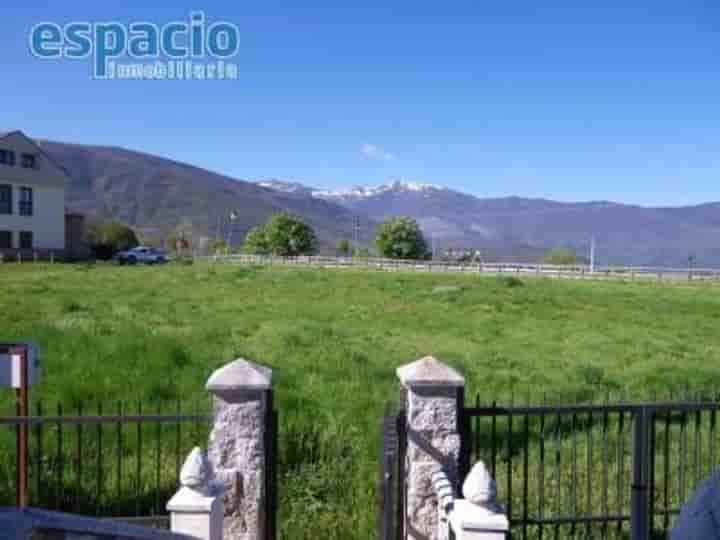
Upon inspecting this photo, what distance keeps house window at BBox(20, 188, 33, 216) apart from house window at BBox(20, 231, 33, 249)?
53.8 inches

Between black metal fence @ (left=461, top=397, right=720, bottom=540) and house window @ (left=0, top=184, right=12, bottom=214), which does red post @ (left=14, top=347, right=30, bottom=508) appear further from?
house window @ (left=0, top=184, right=12, bottom=214)

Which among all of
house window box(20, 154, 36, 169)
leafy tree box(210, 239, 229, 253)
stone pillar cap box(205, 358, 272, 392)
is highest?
house window box(20, 154, 36, 169)

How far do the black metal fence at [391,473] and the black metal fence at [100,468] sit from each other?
135 cm

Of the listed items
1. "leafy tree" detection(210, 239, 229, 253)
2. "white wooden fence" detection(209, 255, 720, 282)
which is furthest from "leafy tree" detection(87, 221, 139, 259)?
"leafy tree" detection(210, 239, 229, 253)

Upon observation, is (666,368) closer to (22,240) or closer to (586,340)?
(586,340)

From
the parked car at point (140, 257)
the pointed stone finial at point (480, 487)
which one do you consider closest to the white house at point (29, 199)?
the parked car at point (140, 257)

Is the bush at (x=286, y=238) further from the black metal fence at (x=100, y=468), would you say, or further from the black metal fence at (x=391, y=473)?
the black metal fence at (x=391, y=473)

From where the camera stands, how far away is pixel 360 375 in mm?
9836

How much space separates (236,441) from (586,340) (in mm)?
11582

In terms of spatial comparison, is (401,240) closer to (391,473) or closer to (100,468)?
(100,468)

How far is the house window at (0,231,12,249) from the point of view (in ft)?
158

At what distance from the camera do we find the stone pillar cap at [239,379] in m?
4.67

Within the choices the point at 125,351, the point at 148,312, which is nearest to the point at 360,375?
the point at 125,351

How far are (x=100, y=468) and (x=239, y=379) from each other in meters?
1.72
